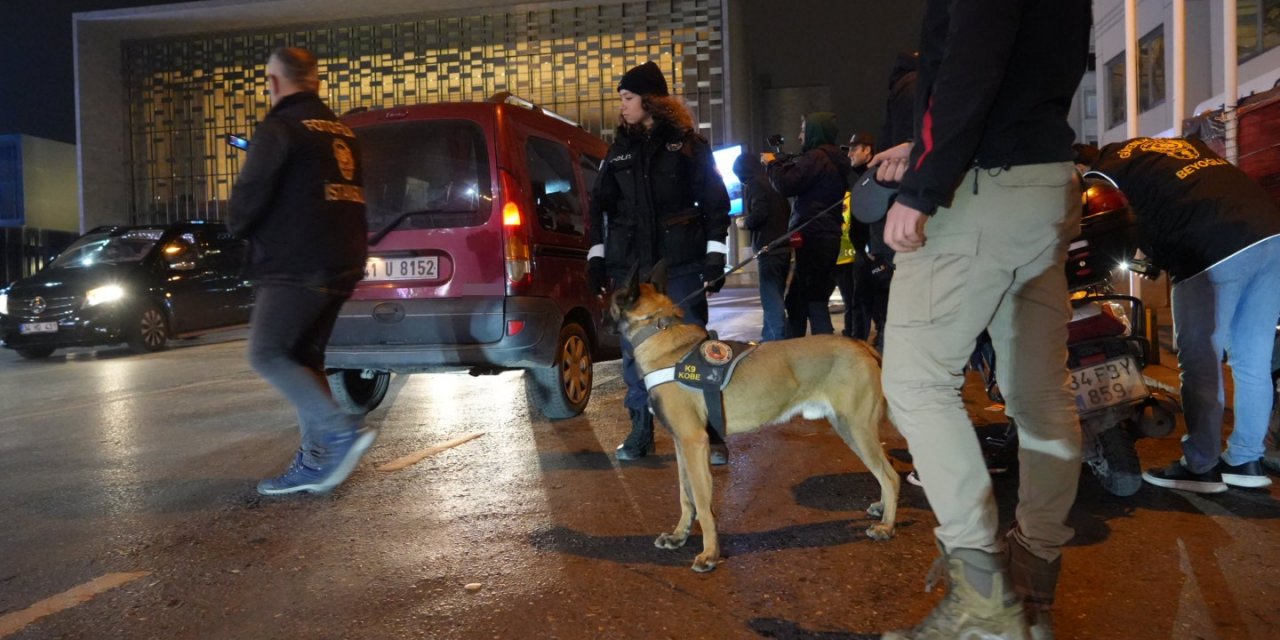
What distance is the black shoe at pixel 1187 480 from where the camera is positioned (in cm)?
379

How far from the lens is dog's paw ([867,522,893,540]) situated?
3254 millimetres

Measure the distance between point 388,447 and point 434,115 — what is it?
2014mm

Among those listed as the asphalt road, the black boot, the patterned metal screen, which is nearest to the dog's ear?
the asphalt road

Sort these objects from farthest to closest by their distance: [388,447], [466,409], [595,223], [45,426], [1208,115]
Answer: [1208,115] < [466,409] < [45,426] < [388,447] < [595,223]

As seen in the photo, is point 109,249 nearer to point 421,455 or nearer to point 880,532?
point 421,455

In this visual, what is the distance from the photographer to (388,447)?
17.0ft

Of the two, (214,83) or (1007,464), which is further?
(214,83)

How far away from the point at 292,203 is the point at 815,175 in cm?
398

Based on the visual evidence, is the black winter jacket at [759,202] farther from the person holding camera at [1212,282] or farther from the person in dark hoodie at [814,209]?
the person holding camera at [1212,282]

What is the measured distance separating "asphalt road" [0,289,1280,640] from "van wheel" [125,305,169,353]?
6535 mm

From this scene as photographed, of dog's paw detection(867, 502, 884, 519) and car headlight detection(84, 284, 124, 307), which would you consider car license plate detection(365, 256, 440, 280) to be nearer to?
dog's paw detection(867, 502, 884, 519)

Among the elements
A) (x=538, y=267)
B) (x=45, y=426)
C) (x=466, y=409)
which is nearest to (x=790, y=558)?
(x=538, y=267)

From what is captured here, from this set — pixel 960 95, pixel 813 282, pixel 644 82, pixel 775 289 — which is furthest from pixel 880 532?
pixel 813 282

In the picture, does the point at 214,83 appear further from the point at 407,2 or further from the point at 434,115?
the point at 434,115
